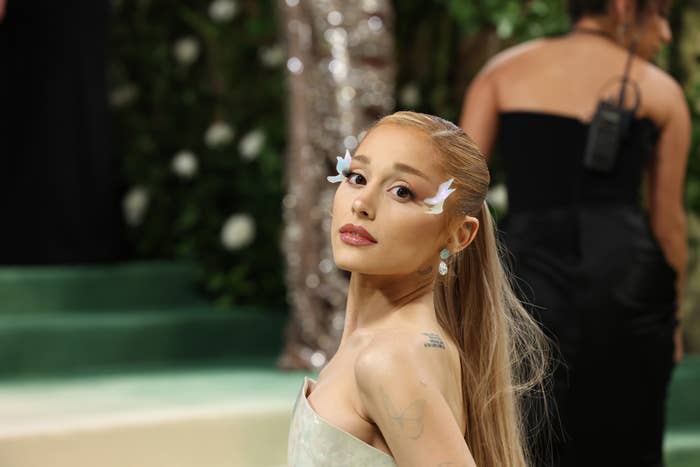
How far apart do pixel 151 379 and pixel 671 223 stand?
2.34m

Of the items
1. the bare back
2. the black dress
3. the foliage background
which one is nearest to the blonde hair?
the black dress

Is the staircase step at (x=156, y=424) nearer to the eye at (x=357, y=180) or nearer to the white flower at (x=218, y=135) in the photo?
the white flower at (x=218, y=135)

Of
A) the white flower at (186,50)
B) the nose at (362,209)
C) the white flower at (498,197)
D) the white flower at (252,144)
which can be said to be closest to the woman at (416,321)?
the nose at (362,209)

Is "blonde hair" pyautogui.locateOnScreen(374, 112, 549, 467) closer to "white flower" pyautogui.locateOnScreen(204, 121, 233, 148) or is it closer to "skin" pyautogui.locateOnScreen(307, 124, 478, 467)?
"skin" pyautogui.locateOnScreen(307, 124, 478, 467)

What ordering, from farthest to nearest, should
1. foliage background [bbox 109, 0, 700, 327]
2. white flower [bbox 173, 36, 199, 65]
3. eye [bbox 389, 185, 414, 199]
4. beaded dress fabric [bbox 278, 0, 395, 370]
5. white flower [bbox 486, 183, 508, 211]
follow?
white flower [bbox 173, 36, 199, 65] → foliage background [bbox 109, 0, 700, 327] → white flower [bbox 486, 183, 508, 211] → beaded dress fabric [bbox 278, 0, 395, 370] → eye [bbox 389, 185, 414, 199]

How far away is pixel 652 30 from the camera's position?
272 cm

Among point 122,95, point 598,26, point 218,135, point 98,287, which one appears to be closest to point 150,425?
point 598,26

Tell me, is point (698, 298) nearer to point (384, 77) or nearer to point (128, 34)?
point (384, 77)

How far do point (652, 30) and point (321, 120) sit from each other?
1903 mm

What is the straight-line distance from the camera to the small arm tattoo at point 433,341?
1344 millimetres

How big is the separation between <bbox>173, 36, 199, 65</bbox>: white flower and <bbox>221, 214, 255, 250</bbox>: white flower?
1121 mm

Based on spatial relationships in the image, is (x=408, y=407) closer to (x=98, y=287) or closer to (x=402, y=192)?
(x=402, y=192)

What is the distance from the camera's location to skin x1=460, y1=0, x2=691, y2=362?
2.70m

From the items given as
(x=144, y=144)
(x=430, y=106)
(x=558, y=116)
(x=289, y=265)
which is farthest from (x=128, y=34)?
(x=558, y=116)
